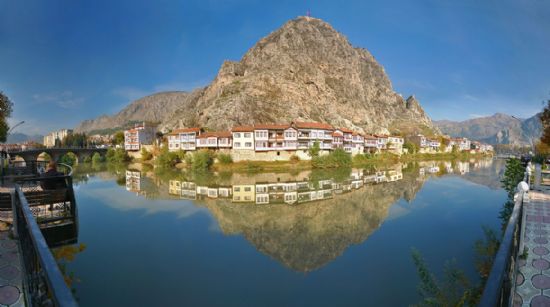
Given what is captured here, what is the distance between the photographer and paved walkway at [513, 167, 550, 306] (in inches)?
291

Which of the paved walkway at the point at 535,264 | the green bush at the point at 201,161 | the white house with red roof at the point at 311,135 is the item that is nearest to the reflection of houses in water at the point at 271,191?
the green bush at the point at 201,161

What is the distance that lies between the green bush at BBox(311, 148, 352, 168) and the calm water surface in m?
28.7

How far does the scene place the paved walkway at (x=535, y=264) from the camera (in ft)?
24.2

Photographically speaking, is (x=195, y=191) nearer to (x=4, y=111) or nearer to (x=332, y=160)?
(x=4, y=111)

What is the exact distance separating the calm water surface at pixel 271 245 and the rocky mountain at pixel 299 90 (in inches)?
2573

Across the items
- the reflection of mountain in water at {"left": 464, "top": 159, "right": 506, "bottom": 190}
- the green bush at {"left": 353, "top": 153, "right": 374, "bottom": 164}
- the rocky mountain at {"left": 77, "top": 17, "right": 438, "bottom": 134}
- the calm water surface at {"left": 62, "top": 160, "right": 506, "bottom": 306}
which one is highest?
the rocky mountain at {"left": 77, "top": 17, "right": 438, "bottom": 134}

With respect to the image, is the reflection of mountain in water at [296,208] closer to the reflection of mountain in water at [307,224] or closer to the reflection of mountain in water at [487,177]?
the reflection of mountain in water at [307,224]

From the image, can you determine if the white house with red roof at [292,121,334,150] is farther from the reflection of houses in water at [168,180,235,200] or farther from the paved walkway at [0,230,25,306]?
the paved walkway at [0,230,25,306]

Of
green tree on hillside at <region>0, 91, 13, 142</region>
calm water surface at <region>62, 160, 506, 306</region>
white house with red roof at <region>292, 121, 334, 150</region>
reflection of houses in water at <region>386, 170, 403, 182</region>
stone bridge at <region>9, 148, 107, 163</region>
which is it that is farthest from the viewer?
stone bridge at <region>9, 148, 107, 163</region>

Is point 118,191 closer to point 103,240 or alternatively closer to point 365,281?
point 103,240

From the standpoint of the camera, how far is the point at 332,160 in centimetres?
6419

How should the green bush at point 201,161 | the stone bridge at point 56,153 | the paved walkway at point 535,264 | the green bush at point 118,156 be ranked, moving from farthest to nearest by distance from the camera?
the green bush at point 118,156 < the stone bridge at point 56,153 < the green bush at point 201,161 < the paved walkway at point 535,264

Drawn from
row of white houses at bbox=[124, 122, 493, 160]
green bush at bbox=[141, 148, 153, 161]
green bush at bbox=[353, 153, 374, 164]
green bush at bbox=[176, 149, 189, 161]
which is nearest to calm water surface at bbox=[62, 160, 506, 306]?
row of white houses at bbox=[124, 122, 493, 160]

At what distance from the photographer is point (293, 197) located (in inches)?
1291
